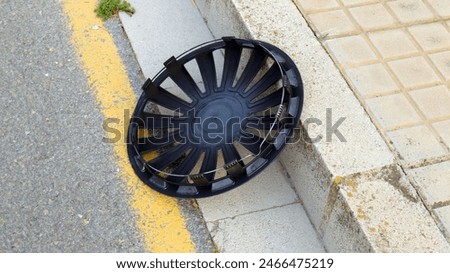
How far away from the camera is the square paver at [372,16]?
3.39 m

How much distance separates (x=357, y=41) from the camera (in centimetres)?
331

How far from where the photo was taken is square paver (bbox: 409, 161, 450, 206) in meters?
2.72

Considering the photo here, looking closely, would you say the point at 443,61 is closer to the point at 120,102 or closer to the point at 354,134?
the point at 354,134

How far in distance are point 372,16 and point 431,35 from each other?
0.30 meters

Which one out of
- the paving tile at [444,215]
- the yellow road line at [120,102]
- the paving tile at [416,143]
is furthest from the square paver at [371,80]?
the yellow road line at [120,102]

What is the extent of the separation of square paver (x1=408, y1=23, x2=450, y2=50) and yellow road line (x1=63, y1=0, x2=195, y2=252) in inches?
56.5

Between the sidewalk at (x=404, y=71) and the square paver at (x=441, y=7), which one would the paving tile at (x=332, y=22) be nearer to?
the sidewalk at (x=404, y=71)

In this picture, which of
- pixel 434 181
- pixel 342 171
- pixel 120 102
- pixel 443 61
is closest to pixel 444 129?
pixel 434 181

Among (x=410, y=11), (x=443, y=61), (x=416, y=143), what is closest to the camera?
(x=416, y=143)

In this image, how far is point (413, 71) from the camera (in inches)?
126

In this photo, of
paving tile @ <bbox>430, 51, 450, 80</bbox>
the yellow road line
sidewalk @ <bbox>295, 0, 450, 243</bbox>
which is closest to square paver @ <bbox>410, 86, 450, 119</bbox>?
sidewalk @ <bbox>295, 0, 450, 243</bbox>
